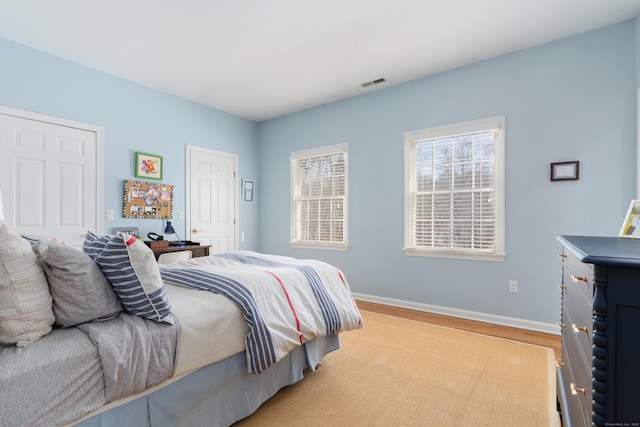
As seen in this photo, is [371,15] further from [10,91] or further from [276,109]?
[10,91]

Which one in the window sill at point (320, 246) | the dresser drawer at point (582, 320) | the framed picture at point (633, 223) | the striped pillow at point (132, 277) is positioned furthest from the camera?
the window sill at point (320, 246)

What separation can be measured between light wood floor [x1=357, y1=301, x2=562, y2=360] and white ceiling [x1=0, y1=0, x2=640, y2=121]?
2768mm

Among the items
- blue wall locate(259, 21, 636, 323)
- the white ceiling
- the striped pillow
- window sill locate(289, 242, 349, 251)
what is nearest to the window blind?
blue wall locate(259, 21, 636, 323)

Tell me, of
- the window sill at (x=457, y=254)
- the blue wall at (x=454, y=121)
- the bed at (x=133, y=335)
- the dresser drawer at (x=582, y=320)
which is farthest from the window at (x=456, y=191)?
the bed at (x=133, y=335)

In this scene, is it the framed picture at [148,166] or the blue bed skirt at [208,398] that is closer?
the blue bed skirt at [208,398]

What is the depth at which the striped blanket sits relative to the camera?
161 cm

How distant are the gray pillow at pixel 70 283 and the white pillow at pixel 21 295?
3 centimetres

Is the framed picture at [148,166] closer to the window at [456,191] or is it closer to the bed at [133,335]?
the bed at [133,335]

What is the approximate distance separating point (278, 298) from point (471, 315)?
255 cm

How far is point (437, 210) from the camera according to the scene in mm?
3680

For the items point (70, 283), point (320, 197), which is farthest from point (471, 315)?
point (70, 283)

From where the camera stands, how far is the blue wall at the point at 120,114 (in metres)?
3.04

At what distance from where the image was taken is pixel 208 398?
1.50 meters

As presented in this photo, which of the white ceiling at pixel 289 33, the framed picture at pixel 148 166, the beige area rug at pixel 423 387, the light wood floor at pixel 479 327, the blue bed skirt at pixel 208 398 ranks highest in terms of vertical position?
the white ceiling at pixel 289 33
